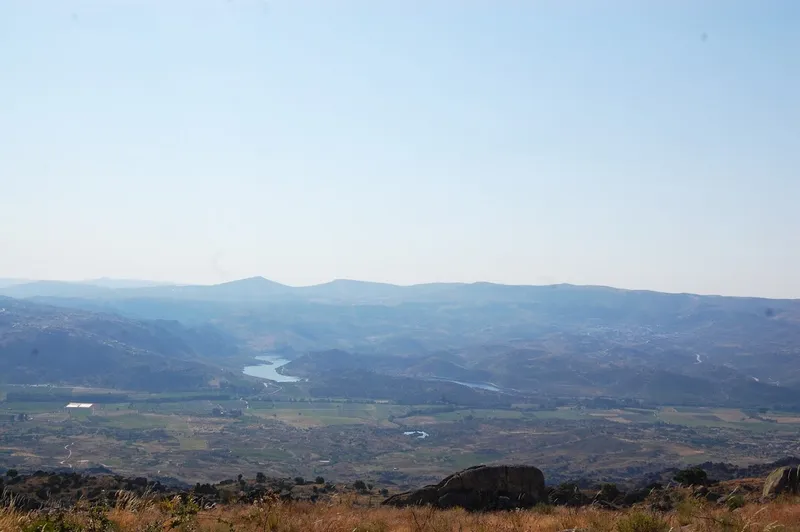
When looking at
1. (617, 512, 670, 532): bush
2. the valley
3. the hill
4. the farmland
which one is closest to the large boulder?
(617, 512, 670, 532): bush

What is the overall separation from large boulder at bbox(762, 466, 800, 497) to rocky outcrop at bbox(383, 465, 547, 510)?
5538 millimetres

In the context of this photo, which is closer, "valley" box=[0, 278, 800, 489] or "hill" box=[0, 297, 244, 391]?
"valley" box=[0, 278, 800, 489]

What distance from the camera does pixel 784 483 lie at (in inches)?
674

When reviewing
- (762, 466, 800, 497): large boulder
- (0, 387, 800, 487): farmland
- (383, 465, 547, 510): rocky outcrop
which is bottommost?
(0, 387, 800, 487): farmland

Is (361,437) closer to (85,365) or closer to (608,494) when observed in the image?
(608,494)

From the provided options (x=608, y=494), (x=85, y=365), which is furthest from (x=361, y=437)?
(x=85, y=365)

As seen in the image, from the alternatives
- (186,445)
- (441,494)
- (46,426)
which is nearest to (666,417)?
(186,445)

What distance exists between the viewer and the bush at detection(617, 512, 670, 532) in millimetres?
9797

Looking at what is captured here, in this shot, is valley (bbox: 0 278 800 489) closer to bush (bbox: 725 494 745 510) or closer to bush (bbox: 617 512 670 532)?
bush (bbox: 725 494 745 510)

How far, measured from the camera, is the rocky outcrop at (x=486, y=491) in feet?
53.7

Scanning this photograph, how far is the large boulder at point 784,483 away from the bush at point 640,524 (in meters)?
8.42

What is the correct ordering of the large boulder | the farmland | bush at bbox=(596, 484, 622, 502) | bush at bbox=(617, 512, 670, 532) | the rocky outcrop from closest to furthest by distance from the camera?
1. bush at bbox=(617, 512, 670, 532)
2. the rocky outcrop
3. the large boulder
4. bush at bbox=(596, 484, 622, 502)
5. the farmland

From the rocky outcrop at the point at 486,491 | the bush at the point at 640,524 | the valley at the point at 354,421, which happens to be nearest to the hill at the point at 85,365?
the valley at the point at 354,421

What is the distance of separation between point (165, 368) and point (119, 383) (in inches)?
589
